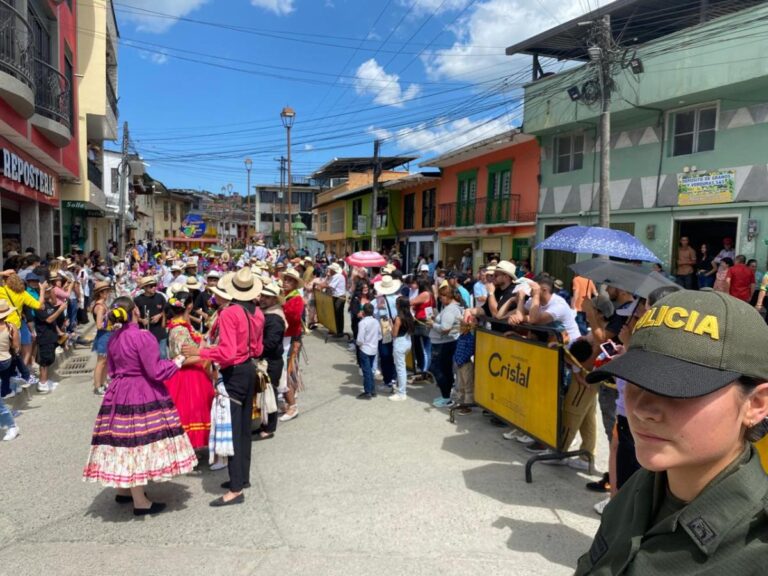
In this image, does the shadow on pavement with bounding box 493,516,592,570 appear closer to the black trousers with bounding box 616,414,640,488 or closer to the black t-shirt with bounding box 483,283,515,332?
the black trousers with bounding box 616,414,640,488

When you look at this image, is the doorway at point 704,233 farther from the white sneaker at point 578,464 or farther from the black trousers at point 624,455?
the black trousers at point 624,455

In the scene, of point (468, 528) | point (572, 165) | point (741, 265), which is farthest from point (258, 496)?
point (572, 165)

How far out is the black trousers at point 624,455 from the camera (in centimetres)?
313

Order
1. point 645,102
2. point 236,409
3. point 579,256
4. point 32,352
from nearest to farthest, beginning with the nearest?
point 236,409, point 32,352, point 645,102, point 579,256

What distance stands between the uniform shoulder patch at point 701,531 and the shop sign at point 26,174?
12409 millimetres

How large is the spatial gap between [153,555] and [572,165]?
17037 millimetres

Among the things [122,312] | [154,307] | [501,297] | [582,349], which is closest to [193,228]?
[154,307]

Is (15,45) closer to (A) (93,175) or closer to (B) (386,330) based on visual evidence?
(B) (386,330)

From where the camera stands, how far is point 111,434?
3.75 m

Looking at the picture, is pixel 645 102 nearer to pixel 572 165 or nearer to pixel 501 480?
pixel 572 165

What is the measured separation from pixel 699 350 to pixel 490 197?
2107 centimetres

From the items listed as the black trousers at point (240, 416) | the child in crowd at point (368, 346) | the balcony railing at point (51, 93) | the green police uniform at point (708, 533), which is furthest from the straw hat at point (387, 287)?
the balcony railing at point (51, 93)

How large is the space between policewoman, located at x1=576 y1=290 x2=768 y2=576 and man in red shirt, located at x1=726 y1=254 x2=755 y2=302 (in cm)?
1201

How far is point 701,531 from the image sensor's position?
1.00m
